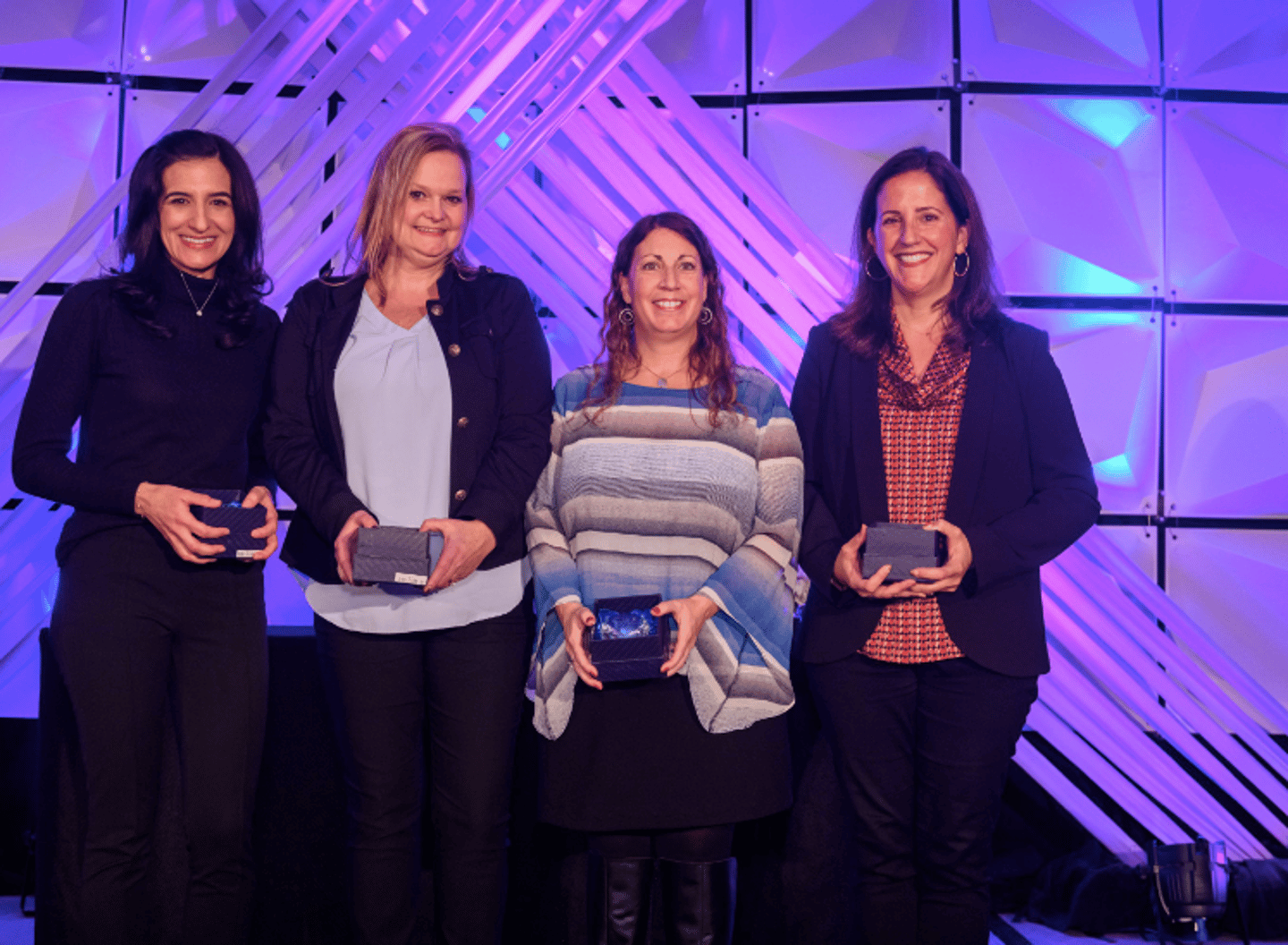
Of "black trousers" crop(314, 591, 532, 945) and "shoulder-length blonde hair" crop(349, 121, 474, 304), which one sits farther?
"shoulder-length blonde hair" crop(349, 121, 474, 304)

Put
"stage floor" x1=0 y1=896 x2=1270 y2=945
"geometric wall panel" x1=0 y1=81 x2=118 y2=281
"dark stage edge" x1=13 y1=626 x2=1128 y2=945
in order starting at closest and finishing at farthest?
"dark stage edge" x1=13 y1=626 x2=1128 y2=945 < "stage floor" x1=0 y1=896 x2=1270 y2=945 < "geometric wall panel" x1=0 y1=81 x2=118 y2=281

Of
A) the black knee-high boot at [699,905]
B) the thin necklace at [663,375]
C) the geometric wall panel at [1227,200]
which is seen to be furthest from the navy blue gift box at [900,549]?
the geometric wall panel at [1227,200]

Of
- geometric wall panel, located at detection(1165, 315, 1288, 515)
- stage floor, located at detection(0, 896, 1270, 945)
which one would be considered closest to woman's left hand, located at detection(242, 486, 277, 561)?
stage floor, located at detection(0, 896, 1270, 945)

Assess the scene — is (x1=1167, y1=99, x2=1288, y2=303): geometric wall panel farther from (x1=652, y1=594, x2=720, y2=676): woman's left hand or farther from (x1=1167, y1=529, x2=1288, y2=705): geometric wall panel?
(x1=652, y1=594, x2=720, y2=676): woman's left hand

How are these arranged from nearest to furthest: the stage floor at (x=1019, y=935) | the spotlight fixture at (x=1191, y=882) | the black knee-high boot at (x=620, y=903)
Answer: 1. the black knee-high boot at (x=620, y=903)
2. the spotlight fixture at (x=1191, y=882)
3. the stage floor at (x=1019, y=935)

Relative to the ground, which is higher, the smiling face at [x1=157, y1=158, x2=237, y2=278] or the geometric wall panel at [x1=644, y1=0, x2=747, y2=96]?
the geometric wall panel at [x1=644, y1=0, x2=747, y2=96]

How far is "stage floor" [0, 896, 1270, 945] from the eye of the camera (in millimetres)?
2834

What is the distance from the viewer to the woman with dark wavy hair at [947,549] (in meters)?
1.94

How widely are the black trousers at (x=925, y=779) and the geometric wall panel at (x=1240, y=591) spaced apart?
5.76 ft

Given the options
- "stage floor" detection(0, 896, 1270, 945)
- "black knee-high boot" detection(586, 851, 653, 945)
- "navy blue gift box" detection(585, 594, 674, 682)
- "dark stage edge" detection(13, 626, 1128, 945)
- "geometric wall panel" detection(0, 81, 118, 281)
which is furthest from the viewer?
"geometric wall panel" detection(0, 81, 118, 281)

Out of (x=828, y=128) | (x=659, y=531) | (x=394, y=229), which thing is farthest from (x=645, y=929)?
(x=828, y=128)

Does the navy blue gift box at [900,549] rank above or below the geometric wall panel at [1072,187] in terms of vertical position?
below

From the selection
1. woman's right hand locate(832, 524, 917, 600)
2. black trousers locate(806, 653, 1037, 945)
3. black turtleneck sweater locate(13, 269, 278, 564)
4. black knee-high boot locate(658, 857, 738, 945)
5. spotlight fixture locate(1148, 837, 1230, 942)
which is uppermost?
black turtleneck sweater locate(13, 269, 278, 564)

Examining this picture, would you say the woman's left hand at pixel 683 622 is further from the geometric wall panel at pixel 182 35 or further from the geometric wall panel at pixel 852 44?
the geometric wall panel at pixel 182 35
